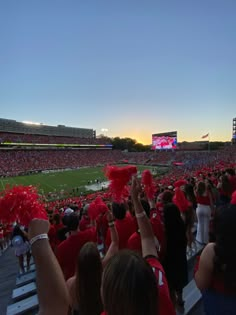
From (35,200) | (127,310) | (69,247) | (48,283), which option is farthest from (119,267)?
(69,247)

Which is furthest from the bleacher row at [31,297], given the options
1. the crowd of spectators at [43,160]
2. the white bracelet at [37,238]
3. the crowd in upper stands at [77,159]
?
the crowd of spectators at [43,160]

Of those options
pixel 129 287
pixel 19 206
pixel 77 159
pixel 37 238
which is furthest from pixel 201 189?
pixel 77 159

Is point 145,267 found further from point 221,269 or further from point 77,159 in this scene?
point 77,159

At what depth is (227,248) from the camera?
165 cm

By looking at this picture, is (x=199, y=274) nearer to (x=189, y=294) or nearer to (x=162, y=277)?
(x=162, y=277)

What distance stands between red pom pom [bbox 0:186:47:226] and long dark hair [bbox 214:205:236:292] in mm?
1181

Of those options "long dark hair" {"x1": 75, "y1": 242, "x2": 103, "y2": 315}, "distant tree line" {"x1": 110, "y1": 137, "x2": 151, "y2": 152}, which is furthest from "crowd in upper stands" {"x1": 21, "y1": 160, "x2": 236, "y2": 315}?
"distant tree line" {"x1": 110, "y1": 137, "x2": 151, "y2": 152}

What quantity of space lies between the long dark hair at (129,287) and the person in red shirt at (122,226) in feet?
8.00

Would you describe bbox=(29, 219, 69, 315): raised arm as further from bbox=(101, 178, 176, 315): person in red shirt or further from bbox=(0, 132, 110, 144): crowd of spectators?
bbox=(0, 132, 110, 144): crowd of spectators

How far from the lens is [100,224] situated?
564 cm

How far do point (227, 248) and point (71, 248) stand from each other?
6.62 feet

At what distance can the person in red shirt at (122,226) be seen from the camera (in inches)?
139

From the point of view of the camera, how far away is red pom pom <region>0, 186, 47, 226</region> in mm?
1880

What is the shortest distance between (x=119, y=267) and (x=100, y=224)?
463cm
